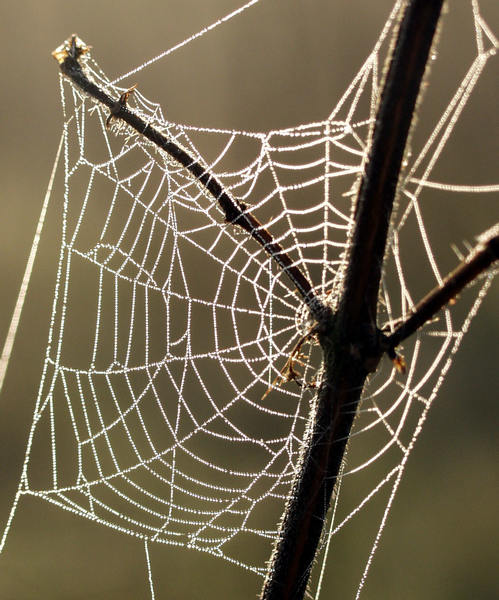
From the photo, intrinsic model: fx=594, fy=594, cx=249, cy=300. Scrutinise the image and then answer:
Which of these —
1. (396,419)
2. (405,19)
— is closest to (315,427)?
(405,19)

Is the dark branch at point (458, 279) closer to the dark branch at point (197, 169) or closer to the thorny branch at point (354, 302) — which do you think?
the thorny branch at point (354, 302)

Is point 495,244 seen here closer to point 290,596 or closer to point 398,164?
point 398,164

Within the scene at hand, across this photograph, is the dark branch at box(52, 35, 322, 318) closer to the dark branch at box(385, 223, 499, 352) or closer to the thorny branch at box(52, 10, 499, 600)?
the thorny branch at box(52, 10, 499, 600)

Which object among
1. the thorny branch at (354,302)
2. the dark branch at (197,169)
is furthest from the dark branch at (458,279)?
the dark branch at (197,169)

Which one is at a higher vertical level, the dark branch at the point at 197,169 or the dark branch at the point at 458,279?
the dark branch at the point at 197,169

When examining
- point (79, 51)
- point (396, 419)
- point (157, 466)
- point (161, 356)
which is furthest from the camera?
point (396, 419)

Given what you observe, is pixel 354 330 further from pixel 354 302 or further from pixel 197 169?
pixel 197 169

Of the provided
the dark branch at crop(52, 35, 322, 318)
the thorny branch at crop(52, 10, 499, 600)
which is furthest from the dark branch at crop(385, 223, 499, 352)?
the dark branch at crop(52, 35, 322, 318)
